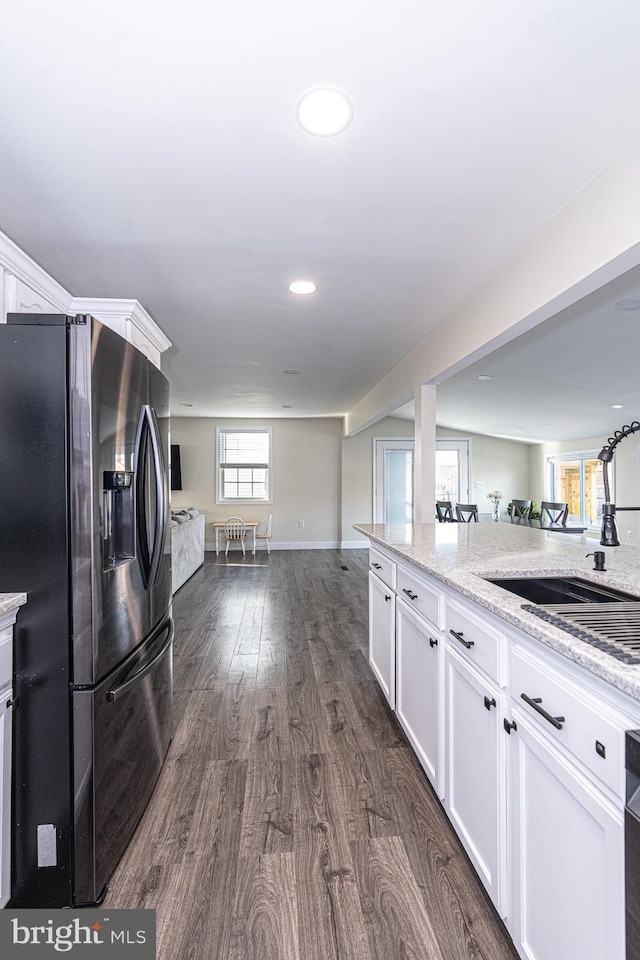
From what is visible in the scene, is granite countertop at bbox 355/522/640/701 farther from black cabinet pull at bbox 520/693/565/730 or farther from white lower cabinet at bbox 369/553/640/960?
black cabinet pull at bbox 520/693/565/730

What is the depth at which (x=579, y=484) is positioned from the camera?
8.71 m

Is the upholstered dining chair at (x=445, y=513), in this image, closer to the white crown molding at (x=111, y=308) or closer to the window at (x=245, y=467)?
the window at (x=245, y=467)

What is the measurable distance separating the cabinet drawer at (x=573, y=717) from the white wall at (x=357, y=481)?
7.68 m

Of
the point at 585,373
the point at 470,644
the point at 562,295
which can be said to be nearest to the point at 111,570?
the point at 470,644

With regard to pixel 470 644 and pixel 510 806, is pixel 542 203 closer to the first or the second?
pixel 470 644

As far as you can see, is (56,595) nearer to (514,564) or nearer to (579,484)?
(514,564)

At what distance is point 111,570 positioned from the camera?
5.00 feet

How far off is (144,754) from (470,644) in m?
1.31

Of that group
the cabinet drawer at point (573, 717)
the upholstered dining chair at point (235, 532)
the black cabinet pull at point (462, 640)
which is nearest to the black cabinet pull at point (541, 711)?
the cabinet drawer at point (573, 717)

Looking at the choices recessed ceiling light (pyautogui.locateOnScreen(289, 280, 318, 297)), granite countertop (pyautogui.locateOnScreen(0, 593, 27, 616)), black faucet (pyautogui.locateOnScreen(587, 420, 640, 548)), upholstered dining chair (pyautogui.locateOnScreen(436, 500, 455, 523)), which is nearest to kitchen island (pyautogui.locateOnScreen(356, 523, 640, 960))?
black faucet (pyautogui.locateOnScreen(587, 420, 640, 548))

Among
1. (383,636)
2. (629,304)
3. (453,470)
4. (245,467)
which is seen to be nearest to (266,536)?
(245,467)

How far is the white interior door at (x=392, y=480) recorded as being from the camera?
905cm

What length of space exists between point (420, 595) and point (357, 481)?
703 cm

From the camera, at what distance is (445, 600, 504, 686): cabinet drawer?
130 centimetres
